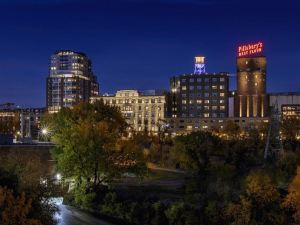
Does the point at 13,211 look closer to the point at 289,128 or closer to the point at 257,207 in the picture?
the point at 257,207

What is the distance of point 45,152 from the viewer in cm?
7925

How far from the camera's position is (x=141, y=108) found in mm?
191500

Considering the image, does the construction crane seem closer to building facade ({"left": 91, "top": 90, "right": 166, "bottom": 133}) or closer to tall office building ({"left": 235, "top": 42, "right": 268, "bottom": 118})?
tall office building ({"left": 235, "top": 42, "right": 268, "bottom": 118})

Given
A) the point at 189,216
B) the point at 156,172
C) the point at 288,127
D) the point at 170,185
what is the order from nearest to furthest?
the point at 189,216 → the point at 170,185 → the point at 156,172 → the point at 288,127

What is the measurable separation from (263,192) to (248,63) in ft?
497

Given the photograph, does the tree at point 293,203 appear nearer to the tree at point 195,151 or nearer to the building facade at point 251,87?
the tree at point 195,151

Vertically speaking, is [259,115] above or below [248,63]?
below

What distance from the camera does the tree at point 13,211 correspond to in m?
27.3

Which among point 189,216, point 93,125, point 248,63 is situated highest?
point 248,63

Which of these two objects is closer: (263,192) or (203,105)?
(263,192)

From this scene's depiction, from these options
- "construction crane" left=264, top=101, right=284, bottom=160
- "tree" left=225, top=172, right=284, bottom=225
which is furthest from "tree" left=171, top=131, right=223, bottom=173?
"tree" left=225, top=172, right=284, bottom=225

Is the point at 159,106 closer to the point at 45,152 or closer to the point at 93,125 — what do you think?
the point at 45,152

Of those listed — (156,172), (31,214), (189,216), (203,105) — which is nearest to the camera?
(31,214)

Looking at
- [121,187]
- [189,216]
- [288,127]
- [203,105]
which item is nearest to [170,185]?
[121,187]
